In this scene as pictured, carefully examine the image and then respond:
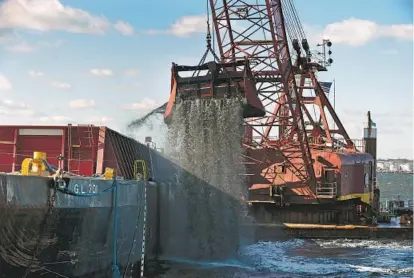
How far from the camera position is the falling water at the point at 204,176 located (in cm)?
2264

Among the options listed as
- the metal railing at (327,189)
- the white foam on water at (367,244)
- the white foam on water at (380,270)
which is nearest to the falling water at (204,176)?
the white foam on water at (380,270)

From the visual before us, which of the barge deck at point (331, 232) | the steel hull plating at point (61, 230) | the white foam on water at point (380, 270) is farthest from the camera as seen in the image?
the barge deck at point (331, 232)

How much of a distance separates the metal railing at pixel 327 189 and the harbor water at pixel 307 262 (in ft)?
10.9

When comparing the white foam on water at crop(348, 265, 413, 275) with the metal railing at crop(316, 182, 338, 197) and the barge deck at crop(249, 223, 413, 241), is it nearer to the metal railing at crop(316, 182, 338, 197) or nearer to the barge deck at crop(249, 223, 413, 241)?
the barge deck at crop(249, 223, 413, 241)

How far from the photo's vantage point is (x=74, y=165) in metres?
18.4

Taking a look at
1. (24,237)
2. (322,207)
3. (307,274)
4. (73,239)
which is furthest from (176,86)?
(322,207)

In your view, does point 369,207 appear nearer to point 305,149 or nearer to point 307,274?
point 305,149

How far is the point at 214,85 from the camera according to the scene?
22.8 meters

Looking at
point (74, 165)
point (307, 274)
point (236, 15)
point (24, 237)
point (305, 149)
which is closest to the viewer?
point (24, 237)

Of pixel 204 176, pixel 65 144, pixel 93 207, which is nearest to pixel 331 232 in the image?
pixel 204 176

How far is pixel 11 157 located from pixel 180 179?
7646 millimetres

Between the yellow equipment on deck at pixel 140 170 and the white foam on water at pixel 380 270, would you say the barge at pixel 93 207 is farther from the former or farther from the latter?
the white foam on water at pixel 380 270

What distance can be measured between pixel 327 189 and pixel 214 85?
1611 cm

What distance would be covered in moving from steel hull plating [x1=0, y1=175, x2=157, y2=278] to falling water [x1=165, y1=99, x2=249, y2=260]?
5.12 meters
